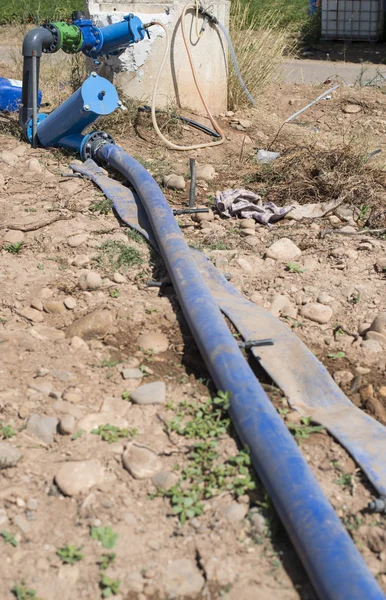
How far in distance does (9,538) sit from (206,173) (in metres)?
3.20

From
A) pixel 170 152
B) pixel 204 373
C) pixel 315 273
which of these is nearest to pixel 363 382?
pixel 204 373

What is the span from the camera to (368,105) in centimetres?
659

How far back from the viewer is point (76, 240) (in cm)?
369

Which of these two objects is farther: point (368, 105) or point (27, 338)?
point (368, 105)

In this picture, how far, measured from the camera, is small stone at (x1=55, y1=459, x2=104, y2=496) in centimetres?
214

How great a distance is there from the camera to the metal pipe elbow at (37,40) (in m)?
4.79

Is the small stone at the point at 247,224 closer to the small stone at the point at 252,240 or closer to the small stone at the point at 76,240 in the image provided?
the small stone at the point at 252,240

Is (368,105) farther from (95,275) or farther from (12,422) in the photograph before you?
(12,422)

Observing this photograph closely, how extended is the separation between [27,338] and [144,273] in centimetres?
78

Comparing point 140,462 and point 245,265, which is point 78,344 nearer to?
point 140,462

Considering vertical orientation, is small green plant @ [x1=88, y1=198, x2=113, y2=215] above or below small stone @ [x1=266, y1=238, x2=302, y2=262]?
above

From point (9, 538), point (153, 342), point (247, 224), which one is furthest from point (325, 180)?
point (9, 538)

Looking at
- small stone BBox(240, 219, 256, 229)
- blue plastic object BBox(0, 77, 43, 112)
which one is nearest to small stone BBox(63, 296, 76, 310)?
small stone BBox(240, 219, 256, 229)

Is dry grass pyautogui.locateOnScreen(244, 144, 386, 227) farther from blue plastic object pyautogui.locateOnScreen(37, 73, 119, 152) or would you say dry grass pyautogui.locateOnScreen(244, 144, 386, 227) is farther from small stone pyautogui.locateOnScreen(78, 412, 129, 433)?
small stone pyautogui.locateOnScreen(78, 412, 129, 433)
